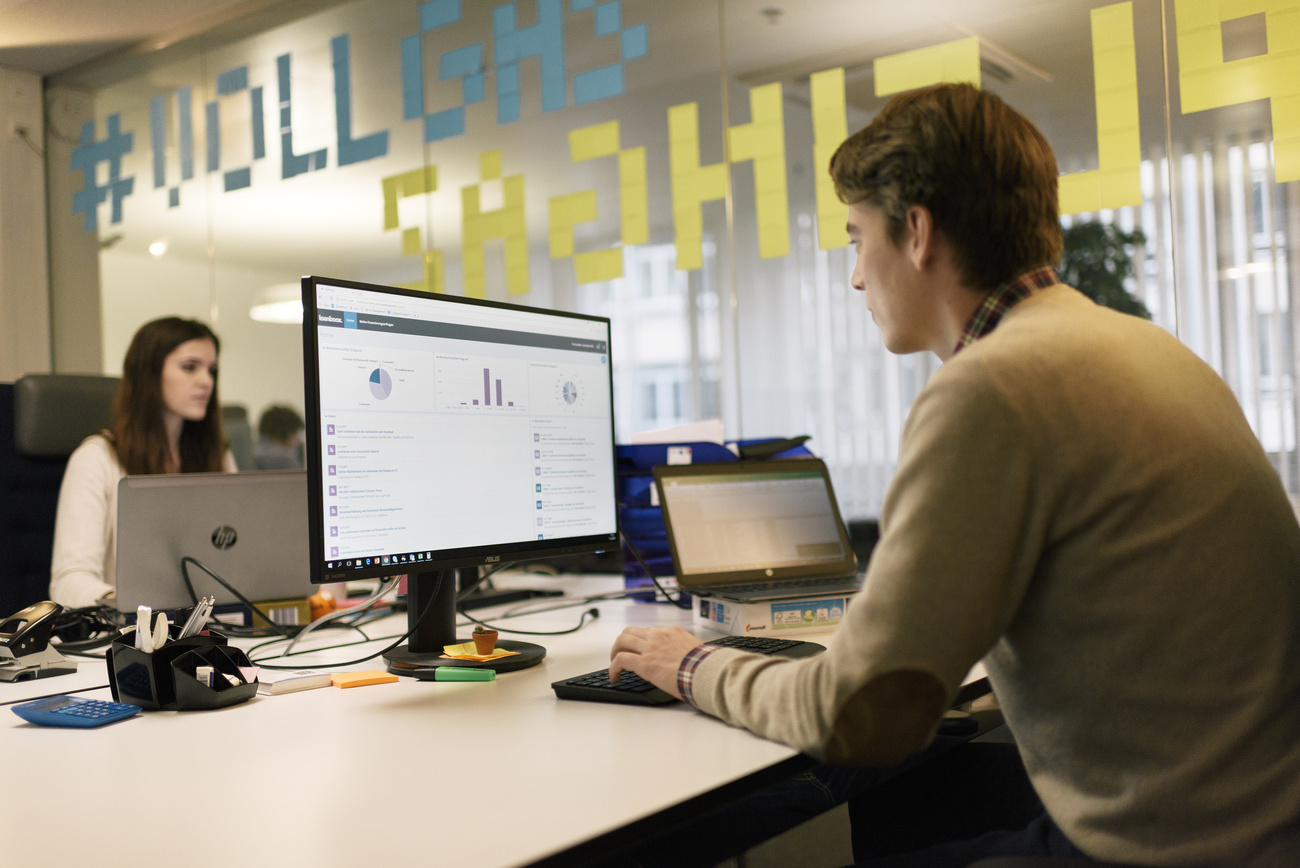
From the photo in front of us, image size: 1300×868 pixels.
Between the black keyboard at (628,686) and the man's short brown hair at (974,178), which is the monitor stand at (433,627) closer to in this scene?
the black keyboard at (628,686)

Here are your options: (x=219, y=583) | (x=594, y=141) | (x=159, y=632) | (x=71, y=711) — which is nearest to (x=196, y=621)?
(x=159, y=632)

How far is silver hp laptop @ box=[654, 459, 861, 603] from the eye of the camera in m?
1.60

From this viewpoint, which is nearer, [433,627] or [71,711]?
[71,711]

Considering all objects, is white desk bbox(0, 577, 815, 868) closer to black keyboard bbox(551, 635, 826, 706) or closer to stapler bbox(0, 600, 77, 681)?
black keyboard bbox(551, 635, 826, 706)

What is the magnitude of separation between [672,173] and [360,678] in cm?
239

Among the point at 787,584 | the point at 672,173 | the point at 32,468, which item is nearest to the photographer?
the point at 787,584

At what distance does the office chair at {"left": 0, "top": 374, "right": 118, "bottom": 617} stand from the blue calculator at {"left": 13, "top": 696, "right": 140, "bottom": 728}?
156 centimetres

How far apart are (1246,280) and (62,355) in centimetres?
A: 480

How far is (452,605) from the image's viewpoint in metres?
1.42

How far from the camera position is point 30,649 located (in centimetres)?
140

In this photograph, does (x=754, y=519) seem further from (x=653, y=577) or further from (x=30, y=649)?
(x=30, y=649)

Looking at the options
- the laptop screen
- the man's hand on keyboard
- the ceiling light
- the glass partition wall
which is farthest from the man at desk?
the ceiling light

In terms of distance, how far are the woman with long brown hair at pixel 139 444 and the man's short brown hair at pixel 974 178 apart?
76.3 inches

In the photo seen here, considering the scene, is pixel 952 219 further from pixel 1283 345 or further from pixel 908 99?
pixel 1283 345
